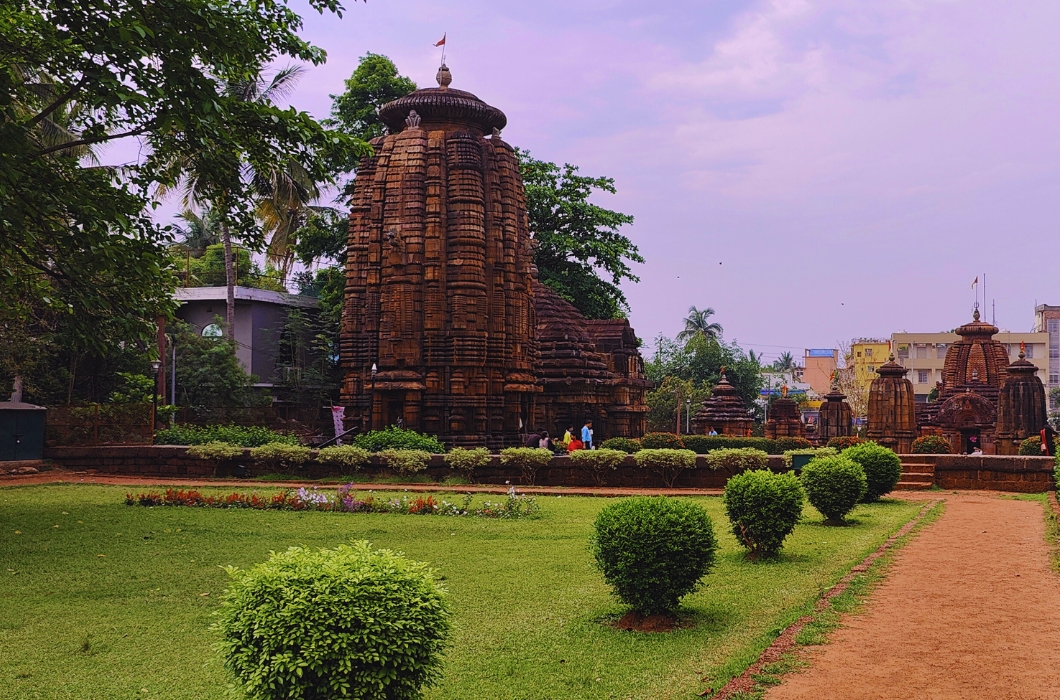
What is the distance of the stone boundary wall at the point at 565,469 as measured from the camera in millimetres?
19234

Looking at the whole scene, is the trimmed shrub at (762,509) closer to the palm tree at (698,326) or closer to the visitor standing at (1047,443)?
the visitor standing at (1047,443)

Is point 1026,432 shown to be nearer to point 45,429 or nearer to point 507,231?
point 507,231

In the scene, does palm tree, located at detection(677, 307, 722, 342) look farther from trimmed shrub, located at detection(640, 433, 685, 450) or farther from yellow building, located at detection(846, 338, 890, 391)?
trimmed shrub, located at detection(640, 433, 685, 450)

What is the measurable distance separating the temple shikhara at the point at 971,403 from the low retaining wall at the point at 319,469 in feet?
38.4

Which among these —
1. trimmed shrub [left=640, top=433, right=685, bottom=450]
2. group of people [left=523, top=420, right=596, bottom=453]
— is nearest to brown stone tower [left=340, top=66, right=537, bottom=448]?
group of people [left=523, top=420, right=596, bottom=453]

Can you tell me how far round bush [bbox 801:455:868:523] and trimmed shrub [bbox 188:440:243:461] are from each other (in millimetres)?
12270

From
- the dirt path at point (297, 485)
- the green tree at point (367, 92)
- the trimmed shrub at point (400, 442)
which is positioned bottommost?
the dirt path at point (297, 485)

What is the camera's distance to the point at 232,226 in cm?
1412

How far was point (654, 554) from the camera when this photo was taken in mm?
7148

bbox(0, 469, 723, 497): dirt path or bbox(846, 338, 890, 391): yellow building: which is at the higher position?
bbox(846, 338, 890, 391): yellow building

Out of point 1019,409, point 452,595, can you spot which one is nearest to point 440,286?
point 452,595

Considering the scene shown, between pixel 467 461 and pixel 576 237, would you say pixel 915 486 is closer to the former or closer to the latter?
pixel 467 461

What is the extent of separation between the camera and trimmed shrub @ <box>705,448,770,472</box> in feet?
61.0

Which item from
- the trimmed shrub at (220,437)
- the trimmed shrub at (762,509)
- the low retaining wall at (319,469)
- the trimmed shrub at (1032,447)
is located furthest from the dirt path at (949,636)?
the trimmed shrub at (220,437)
